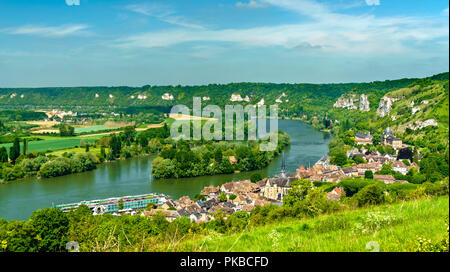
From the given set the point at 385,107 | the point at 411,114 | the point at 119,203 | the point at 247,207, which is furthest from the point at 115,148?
the point at 385,107

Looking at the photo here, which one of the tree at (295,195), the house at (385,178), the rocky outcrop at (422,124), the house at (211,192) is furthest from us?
the rocky outcrop at (422,124)

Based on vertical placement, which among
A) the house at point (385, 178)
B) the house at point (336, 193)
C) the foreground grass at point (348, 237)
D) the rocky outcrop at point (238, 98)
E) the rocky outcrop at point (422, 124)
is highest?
the rocky outcrop at point (238, 98)

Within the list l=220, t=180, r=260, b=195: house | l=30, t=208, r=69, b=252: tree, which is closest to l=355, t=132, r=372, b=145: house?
l=220, t=180, r=260, b=195: house

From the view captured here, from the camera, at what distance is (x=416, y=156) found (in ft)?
58.8

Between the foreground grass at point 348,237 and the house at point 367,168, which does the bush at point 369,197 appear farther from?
the house at point 367,168

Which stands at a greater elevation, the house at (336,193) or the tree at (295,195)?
the tree at (295,195)

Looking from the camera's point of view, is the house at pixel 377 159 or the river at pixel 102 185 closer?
the river at pixel 102 185

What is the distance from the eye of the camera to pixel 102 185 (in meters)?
14.6

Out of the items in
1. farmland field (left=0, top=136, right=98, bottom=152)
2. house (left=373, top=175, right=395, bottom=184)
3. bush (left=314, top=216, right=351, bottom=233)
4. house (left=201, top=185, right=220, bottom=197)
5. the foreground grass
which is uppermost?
the foreground grass

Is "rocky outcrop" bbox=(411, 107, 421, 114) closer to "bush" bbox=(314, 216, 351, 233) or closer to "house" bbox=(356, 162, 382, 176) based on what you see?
"house" bbox=(356, 162, 382, 176)

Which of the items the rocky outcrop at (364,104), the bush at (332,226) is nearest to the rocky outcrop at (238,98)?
the rocky outcrop at (364,104)

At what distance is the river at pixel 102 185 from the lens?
12.1 m

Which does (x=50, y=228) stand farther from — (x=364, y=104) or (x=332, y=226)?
(x=364, y=104)

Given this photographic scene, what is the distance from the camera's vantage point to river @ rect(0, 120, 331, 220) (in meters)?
12.1
